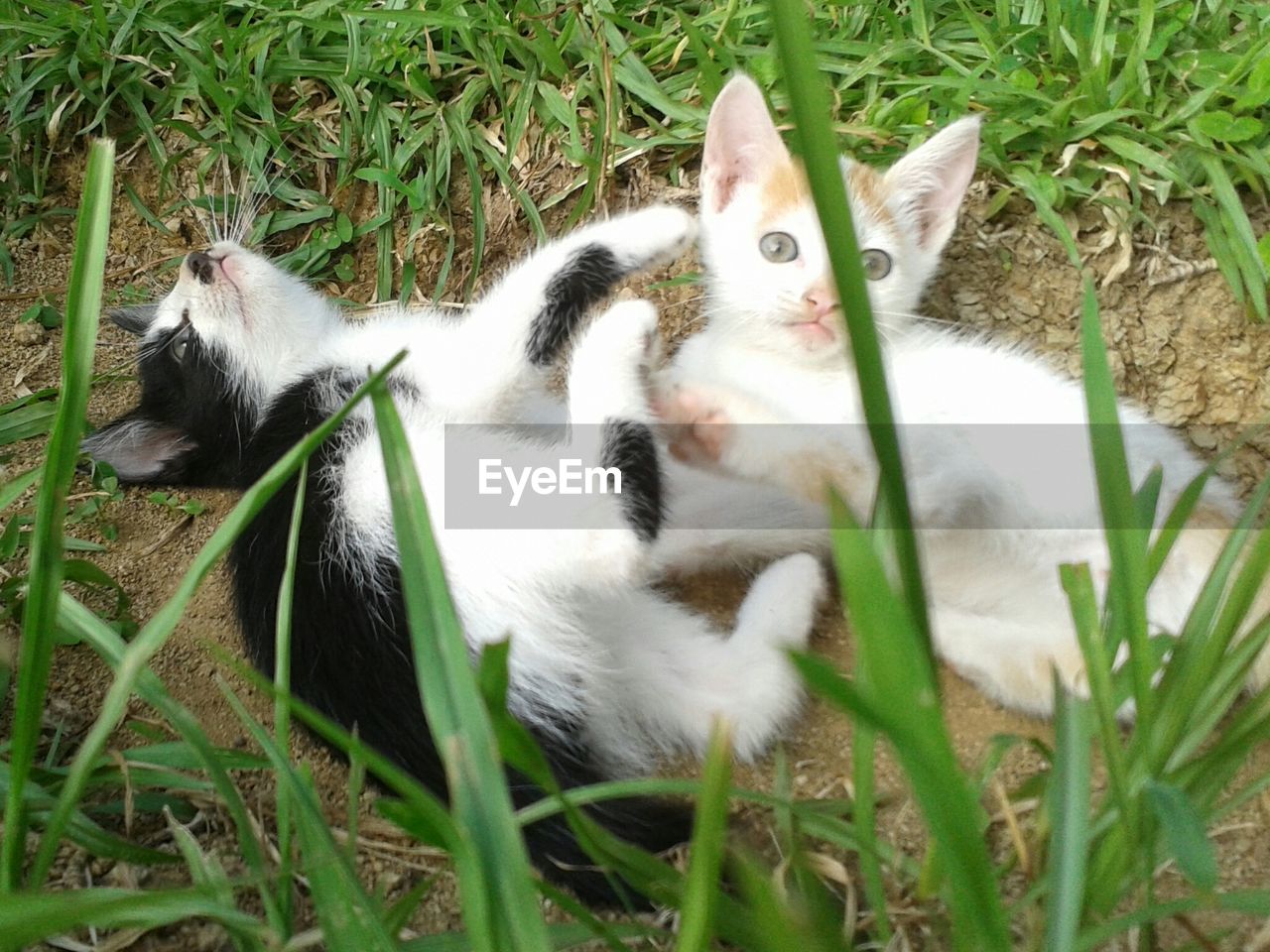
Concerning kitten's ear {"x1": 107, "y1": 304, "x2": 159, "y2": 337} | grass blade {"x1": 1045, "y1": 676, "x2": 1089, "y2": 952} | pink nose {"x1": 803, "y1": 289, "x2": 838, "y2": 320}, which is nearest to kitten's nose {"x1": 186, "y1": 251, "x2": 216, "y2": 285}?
kitten's ear {"x1": 107, "y1": 304, "x2": 159, "y2": 337}

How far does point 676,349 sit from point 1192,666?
1.22m

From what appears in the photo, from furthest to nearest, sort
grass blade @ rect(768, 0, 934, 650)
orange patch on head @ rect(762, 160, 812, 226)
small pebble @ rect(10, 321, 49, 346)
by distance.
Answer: small pebble @ rect(10, 321, 49, 346), orange patch on head @ rect(762, 160, 812, 226), grass blade @ rect(768, 0, 934, 650)

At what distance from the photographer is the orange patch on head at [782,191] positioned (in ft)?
5.41

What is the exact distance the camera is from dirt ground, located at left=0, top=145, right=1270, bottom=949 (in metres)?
1.32

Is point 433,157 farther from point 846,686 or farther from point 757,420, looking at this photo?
point 846,686

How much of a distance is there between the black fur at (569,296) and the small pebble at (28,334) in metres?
1.20

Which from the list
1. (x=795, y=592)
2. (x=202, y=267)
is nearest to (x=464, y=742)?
(x=795, y=592)

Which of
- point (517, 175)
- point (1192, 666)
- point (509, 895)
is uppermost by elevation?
point (517, 175)

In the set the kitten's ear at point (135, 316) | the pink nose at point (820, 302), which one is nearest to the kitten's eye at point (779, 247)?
the pink nose at point (820, 302)

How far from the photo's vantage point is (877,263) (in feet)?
5.42

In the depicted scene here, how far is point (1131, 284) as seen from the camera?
1806mm

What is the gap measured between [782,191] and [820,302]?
0.79ft

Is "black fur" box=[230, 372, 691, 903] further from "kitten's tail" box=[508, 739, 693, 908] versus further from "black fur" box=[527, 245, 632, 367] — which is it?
"black fur" box=[527, 245, 632, 367]

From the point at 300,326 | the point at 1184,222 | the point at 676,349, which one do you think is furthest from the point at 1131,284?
the point at 300,326
